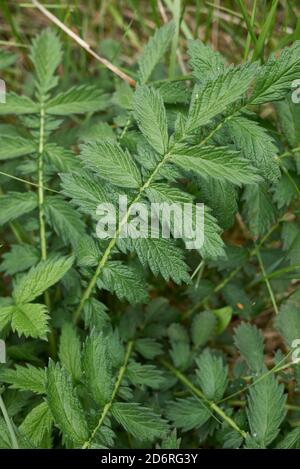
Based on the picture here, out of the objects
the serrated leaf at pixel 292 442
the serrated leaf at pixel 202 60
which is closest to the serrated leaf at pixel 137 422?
the serrated leaf at pixel 292 442

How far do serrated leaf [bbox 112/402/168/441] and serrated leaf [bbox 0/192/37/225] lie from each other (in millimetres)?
548

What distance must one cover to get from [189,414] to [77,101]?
891 millimetres

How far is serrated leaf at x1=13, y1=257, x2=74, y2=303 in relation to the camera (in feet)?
4.58

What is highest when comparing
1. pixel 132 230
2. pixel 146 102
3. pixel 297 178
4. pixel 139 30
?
pixel 139 30

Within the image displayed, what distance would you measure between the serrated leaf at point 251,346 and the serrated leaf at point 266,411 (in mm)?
118

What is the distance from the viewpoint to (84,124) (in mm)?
1839

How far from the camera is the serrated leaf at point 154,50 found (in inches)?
61.1

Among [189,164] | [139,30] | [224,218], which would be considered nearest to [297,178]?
[224,218]

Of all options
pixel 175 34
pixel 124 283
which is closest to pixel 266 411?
pixel 124 283

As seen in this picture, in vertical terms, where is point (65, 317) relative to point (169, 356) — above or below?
above

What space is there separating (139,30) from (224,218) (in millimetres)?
1270

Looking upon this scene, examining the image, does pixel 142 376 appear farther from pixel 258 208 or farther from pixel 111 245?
pixel 258 208

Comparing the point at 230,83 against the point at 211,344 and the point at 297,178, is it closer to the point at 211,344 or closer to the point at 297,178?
the point at 297,178

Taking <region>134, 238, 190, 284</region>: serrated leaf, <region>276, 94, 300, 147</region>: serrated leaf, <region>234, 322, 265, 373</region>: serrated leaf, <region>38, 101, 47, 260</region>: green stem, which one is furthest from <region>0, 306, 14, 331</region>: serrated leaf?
<region>276, 94, 300, 147</region>: serrated leaf
